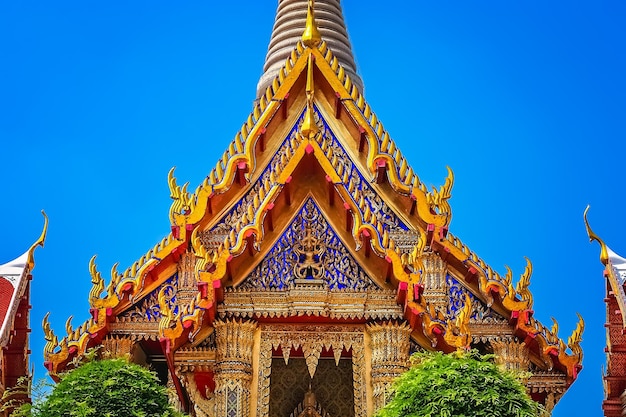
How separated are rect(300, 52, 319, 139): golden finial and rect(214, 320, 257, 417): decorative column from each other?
5.77 ft

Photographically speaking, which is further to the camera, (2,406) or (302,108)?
(302,108)

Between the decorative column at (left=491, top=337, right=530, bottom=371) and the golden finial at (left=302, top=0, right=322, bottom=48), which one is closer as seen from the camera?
the decorative column at (left=491, top=337, right=530, bottom=371)

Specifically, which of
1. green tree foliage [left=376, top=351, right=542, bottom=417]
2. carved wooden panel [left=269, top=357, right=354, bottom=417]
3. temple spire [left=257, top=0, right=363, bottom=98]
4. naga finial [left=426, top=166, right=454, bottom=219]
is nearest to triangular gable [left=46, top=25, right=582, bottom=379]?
naga finial [left=426, top=166, right=454, bottom=219]

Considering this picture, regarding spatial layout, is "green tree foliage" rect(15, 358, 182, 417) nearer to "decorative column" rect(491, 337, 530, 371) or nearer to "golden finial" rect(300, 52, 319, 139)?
"golden finial" rect(300, 52, 319, 139)

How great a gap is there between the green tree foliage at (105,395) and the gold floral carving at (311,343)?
2010 mm

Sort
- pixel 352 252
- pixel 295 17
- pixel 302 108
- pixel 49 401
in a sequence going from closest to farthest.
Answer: pixel 49 401
pixel 352 252
pixel 302 108
pixel 295 17

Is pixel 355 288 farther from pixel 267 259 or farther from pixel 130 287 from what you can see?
pixel 130 287

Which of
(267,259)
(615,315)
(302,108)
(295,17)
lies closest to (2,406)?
(267,259)

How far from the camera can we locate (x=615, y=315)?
1127 cm

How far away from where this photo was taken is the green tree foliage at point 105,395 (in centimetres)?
808

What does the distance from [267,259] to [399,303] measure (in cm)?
122

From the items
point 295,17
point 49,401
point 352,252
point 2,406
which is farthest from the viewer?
point 295,17

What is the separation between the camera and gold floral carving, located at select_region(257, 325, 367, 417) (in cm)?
1028

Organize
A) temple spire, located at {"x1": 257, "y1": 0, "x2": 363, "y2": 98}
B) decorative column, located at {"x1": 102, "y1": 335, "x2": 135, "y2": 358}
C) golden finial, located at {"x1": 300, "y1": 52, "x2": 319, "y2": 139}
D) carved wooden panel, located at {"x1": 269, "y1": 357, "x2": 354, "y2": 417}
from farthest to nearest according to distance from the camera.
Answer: temple spire, located at {"x1": 257, "y1": 0, "x2": 363, "y2": 98}, carved wooden panel, located at {"x1": 269, "y1": 357, "x2": 354, "y2": 417}, golden finial, located at {"x1": 300, "y1": 52, "x2": 319, "y2": 139}, decorative column, located at {"x1": 102, "y1": 335, "x2": 135, "y2": 358}
